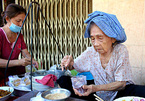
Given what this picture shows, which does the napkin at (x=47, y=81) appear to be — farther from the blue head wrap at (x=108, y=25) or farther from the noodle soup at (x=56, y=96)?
the blue head wrap at (x=108, y=25)

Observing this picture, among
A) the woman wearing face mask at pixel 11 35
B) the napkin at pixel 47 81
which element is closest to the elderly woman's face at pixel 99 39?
the napkin at pixel 47 81

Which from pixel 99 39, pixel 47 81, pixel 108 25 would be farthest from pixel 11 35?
pixel 108 25

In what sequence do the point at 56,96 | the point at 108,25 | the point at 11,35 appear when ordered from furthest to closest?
the point at 11,35, the point at 108,25, the point at 56,96

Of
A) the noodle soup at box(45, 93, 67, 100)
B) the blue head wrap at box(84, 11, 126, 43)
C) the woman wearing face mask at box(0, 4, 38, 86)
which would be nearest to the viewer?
the noodle soup at box(45, 93, 67, 100)

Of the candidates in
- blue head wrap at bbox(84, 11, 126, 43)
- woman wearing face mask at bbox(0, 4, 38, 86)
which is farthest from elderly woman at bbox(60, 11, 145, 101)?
woman wearing face mask at bbox(0, 4, 38, 86)

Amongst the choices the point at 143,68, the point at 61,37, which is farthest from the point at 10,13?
the point at 143,68

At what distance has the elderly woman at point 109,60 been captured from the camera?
1.50 m

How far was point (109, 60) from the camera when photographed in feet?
5.68

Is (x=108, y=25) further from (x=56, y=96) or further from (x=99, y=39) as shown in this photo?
(x=56, y=96)

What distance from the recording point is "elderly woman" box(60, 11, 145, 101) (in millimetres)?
1503

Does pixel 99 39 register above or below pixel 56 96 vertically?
above

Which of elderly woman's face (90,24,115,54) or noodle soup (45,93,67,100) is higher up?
elderly woman's face (90,24,115,54)

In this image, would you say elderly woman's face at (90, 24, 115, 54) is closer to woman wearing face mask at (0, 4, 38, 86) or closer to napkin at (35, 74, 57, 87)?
napkin at (35, 74, 57, 87)

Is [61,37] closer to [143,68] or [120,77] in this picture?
[143,68]
